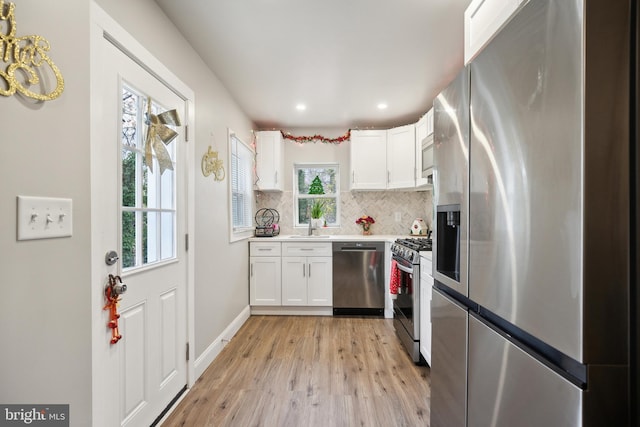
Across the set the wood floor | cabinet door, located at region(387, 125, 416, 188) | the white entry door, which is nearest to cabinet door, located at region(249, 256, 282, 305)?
the wood floor

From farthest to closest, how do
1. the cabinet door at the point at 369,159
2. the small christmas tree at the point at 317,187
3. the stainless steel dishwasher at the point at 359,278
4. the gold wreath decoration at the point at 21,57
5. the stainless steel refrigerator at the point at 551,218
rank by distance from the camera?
the small christmas tree at the point at 317,187 < the cabinet door at the point at 369,159 < the stainless steel dishwasher at the point at 359,278 < the gold wreath decoration at the point at 21,57 < the stainless steel refrigerator at the point at 551,218

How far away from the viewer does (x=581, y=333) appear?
530 millimetres

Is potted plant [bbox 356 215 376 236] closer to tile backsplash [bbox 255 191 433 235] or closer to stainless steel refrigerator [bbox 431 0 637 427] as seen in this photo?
tile backsplash [bbox 255 191 433 235]

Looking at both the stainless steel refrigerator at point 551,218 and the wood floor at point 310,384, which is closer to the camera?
the stainless steel refrigerator at point 551,218

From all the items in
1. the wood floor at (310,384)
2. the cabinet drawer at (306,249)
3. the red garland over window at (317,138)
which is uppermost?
the red garland over window at (317,138)

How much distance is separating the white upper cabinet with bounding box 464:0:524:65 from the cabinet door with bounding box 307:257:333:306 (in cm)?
260

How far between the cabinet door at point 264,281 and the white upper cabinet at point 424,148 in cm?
194

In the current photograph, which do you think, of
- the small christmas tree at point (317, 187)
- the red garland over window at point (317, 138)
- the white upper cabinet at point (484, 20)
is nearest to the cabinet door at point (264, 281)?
the small christmas tree at point (317, 187)

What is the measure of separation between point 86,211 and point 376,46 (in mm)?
2030

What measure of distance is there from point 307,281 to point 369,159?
177cm

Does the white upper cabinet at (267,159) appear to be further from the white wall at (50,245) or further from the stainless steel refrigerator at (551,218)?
the stainless steel refrigerator at (551,218)

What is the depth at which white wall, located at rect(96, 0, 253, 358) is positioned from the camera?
1.55 m

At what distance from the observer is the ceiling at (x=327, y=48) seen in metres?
1.68

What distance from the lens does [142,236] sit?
1549 millimetres
